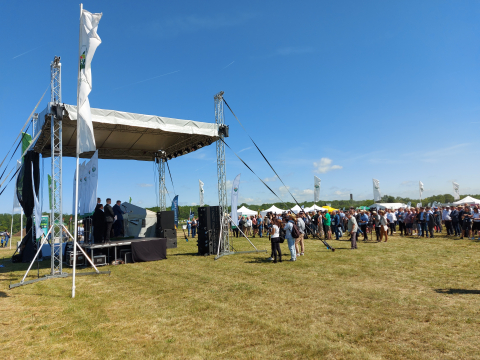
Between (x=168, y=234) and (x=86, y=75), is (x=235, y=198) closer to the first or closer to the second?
(x=168, y=234)

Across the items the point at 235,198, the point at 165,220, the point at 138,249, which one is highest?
the point at 235,198

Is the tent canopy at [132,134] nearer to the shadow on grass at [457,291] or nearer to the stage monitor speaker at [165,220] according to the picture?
the stage monitor speaker at [165,220]

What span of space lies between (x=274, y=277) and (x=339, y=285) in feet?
5.60

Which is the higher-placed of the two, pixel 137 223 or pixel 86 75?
pixel 86 75

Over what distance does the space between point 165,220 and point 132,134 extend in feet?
17.3

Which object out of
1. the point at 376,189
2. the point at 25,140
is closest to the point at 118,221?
the point at 25,140

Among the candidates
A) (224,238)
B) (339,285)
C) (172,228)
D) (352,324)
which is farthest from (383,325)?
(172,228)

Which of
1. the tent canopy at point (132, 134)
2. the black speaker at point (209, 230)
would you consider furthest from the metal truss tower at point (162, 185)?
the black speaker at point (209, 230)

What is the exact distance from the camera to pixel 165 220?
16.5 m

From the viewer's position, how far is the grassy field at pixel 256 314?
150 inches

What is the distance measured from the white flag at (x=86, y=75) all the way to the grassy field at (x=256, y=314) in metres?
3.72

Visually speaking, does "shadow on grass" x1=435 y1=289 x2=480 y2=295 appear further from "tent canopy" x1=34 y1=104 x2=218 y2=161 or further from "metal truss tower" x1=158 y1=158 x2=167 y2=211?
"metal truss tower" x1=158 y1=158 x2=167 y2=211

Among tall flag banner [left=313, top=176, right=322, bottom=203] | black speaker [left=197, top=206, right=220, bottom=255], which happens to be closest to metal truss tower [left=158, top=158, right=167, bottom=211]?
black speaker [left=197, top=206, right=220, bottom=255]

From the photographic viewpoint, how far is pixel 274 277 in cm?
775
